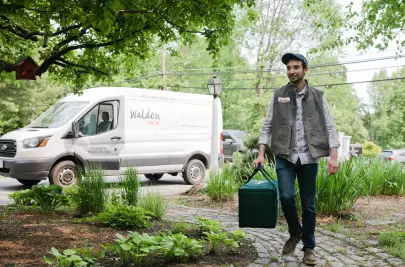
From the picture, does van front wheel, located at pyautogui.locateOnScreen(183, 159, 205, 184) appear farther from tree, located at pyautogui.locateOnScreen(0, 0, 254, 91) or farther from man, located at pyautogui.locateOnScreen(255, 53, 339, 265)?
man, located at pyautogui.locateOnScreen(255, 53, 339, 265)

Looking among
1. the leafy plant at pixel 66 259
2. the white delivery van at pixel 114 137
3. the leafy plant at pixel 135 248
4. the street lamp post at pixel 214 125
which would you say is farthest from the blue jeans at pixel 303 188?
the street lamp post at pixel 214 125

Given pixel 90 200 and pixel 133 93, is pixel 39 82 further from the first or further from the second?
pixel 90 200

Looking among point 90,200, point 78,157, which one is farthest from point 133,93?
point 90,200

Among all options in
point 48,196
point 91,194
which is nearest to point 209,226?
point 91,194

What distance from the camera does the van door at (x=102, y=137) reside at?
40.2 ft

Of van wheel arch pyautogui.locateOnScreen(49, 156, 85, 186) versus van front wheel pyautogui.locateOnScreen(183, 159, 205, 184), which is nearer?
van wheel arch pyautogui.locateOnScreen(49, 156, 85, 186)

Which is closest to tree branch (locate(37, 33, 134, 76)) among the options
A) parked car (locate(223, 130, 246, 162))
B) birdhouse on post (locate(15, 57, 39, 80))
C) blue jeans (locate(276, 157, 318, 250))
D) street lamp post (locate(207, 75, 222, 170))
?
birdhouse on post (locate(15, 57, 39, 80))

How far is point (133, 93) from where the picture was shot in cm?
1317

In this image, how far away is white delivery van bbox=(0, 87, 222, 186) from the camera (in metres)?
11.7

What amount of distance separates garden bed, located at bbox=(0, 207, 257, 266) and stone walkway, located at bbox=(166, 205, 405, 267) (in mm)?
184

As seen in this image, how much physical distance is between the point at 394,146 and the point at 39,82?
53995 millimetres

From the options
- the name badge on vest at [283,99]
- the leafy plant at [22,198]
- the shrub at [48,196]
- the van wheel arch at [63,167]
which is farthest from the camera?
the van wheel arch at [63,167]

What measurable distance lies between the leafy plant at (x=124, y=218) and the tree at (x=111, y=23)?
72.7 inches

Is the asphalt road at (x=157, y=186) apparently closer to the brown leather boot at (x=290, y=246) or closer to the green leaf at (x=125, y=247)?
the brown leather boot at (x=290, y=246)
